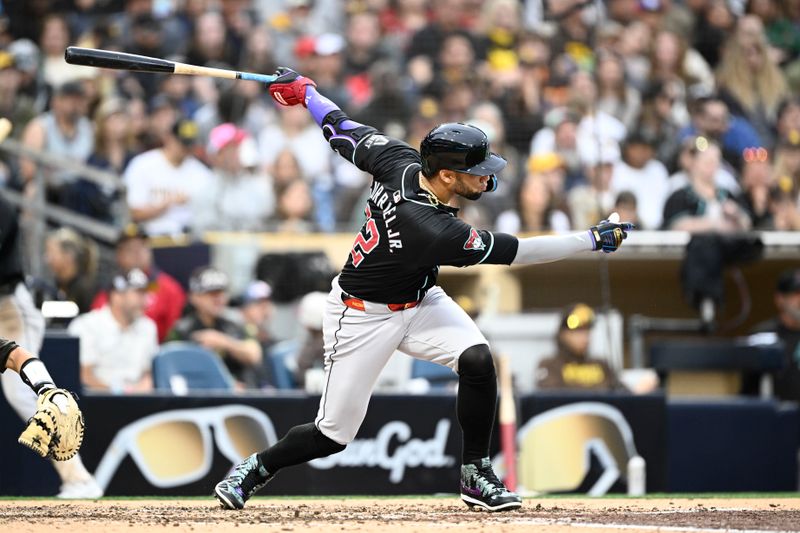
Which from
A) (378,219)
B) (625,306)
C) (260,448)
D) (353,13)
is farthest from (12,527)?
(353,13)

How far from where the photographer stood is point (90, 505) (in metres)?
6.43

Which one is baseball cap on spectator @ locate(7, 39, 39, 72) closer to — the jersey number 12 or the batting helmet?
the jersey number 12

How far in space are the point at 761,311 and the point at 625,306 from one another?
46.2 inches

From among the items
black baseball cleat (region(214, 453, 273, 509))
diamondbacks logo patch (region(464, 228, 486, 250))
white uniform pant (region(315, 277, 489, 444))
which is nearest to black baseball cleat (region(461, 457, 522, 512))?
white uniform pant (region(315, 277, 489, 444))

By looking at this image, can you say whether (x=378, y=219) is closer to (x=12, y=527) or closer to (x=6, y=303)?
(x=12, y=527)

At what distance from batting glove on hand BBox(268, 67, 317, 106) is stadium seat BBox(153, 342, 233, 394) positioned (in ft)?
9.40

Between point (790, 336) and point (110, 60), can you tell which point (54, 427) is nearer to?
point (110, 60)

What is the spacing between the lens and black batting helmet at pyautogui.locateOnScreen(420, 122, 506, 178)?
5680 millimetres

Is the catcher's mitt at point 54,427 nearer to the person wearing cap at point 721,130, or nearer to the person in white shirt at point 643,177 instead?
the person in white shirt at point 643,177

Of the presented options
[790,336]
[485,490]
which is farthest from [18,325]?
[790,336]

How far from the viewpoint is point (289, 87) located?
21.5 ft

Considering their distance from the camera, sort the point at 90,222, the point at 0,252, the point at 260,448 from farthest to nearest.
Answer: the point at 90,222 < the point at 260,448 < the point at 0,252

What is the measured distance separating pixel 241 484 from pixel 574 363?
409 cm

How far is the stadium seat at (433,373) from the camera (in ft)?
31.5
